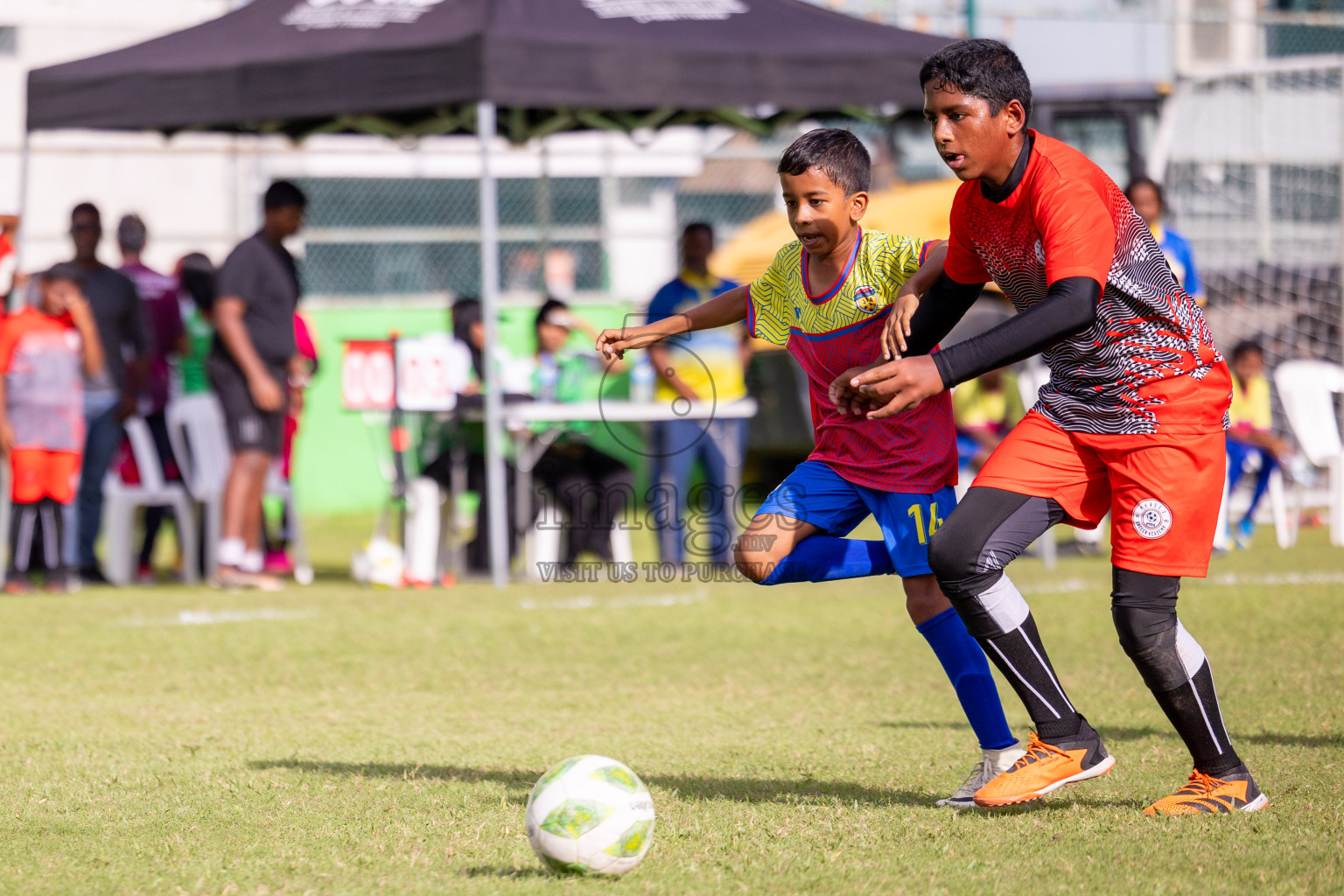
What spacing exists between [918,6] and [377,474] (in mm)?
6714

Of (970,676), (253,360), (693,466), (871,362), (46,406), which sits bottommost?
(970,676)

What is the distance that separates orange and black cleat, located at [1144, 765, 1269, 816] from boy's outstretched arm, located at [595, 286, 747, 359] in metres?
1.72

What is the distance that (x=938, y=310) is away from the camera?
4.04 metres

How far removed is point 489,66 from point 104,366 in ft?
10.3

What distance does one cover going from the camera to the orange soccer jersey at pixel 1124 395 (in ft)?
12.5

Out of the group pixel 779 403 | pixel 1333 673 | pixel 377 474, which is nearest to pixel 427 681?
pixel 1333 673

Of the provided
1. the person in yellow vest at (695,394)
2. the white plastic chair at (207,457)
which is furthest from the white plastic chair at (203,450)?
the person in yellow vest at (695,394)

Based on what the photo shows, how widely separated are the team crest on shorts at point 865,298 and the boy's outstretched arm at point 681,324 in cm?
38

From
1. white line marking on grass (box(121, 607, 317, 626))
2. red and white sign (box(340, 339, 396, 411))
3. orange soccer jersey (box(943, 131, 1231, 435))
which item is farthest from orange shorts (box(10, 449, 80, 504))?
orange soccer jersey (box(943, 131, 1231, 435))

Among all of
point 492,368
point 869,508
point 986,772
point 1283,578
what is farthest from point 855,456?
point 1283,578

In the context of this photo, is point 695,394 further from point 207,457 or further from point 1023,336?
point 1023,336

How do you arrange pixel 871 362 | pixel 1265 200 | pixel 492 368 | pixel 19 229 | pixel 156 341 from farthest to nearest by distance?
pixel 1265 200
pixel 156 341
pixel 19 229
pixel 492 368
pixel 871 362

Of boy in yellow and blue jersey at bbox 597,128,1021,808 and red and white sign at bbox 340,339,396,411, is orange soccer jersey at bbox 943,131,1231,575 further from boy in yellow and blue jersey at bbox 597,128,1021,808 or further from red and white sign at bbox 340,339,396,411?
red and white sign at bbox 340,339,396,411

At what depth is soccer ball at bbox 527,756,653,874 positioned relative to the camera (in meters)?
3.39
